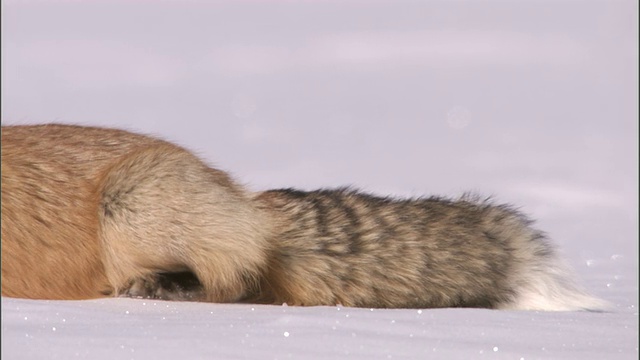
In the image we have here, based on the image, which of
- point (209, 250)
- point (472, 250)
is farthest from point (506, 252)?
point (209, 250)

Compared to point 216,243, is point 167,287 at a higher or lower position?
lower

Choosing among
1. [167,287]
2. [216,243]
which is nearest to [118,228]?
[167,287]

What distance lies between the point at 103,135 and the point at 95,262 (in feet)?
2.88

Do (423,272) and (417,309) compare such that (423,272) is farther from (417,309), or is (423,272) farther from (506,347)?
(506,347)

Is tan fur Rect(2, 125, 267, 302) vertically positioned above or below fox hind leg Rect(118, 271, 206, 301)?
above

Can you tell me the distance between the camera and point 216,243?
5520 millimetres

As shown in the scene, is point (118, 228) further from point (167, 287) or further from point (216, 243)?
point (216, 243)

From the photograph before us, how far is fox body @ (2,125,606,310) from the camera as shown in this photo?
552cm

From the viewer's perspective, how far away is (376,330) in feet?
14.8

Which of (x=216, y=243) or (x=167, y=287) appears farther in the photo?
(x=167, y=287)

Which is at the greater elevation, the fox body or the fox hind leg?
the fox body

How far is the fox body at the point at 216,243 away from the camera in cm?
552

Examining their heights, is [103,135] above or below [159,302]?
above

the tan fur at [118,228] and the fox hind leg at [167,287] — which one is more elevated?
the tan fur at [118,228]
